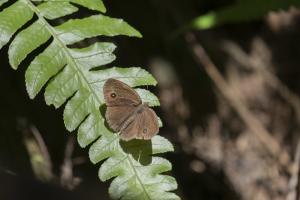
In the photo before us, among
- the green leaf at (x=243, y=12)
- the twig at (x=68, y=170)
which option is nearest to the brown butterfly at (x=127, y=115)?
the twig at (x=68, y=170)

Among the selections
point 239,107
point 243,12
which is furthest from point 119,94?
point 239,107

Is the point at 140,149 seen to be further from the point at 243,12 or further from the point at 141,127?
the point at 243,12

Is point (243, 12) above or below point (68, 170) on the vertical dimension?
above

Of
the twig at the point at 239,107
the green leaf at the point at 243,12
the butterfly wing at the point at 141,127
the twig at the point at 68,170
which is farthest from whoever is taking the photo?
the twig at the point at 239,107

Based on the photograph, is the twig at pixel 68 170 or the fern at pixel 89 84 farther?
the twig at pixel 68 170

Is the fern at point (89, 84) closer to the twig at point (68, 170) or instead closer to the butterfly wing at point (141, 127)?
the butterfly wing at point (141, 127)

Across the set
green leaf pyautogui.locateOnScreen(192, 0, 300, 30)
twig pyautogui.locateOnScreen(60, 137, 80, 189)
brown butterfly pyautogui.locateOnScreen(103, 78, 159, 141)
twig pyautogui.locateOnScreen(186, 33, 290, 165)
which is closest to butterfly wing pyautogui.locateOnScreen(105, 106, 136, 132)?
brown butterfly pyautogui.locateOnScreen(103, 78, 159, 141)
